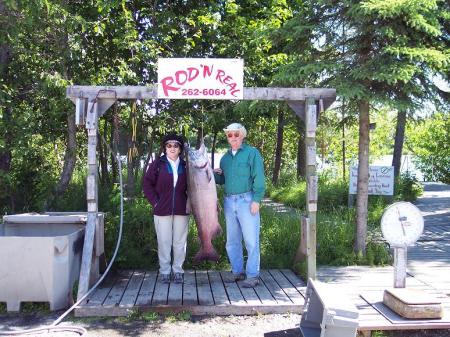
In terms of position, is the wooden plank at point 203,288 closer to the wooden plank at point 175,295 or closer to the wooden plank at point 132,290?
the wooden plank at point 175,295

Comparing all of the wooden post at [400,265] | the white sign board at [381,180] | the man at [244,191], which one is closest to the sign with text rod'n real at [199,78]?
the man at [244,191]

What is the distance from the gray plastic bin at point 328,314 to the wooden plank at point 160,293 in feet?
5.31

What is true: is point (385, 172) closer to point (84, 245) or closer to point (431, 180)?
point (84, 245)

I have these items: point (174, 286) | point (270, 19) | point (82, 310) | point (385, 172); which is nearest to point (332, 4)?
point (270, 19)

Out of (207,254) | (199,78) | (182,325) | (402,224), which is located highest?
(199,78)

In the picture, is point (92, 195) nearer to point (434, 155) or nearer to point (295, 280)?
point (295, 280)

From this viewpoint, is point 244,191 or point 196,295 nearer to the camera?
point 196,295

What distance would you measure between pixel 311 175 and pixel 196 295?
1.91m

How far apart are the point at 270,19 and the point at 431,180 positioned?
17052 millimetres

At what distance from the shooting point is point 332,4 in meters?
6.49

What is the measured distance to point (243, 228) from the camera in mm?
5637

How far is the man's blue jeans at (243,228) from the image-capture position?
5598 millimetres

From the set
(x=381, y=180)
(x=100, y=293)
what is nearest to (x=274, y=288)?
(x=100, y=293)

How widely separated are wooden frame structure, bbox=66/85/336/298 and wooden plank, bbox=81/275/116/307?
5.9 inches
